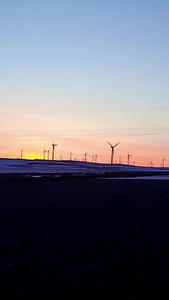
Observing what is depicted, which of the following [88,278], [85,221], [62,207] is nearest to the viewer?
[88,278]

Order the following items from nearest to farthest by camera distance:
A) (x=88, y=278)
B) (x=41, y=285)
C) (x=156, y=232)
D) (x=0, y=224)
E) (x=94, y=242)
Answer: (x=41, y=285) < (x=88, y=278) < (x=94, y=242) < (x=156, y=232) < (x=0, y=224)

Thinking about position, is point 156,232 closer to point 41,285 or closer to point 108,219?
point 108,219

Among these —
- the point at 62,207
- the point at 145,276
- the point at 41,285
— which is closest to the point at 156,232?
the point at 145,276

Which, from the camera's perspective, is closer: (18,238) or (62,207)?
(18,238)

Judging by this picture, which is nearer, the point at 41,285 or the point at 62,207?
the point at 41,285

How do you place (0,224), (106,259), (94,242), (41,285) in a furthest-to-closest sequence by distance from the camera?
→ (0,224) < (94,242) < (106,259) < (41,285)

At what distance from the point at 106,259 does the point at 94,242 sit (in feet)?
8.24

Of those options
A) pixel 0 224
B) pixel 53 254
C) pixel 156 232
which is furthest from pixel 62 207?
pixel 53 254

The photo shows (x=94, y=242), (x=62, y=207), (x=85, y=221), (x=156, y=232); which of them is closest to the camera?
(x=94, y=242)

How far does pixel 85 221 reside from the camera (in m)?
19.2

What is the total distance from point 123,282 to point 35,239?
18.4ft

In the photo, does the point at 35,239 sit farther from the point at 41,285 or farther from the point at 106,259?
the point at 41,285

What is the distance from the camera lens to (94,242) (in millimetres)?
13977

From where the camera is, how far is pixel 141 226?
17.8 m
